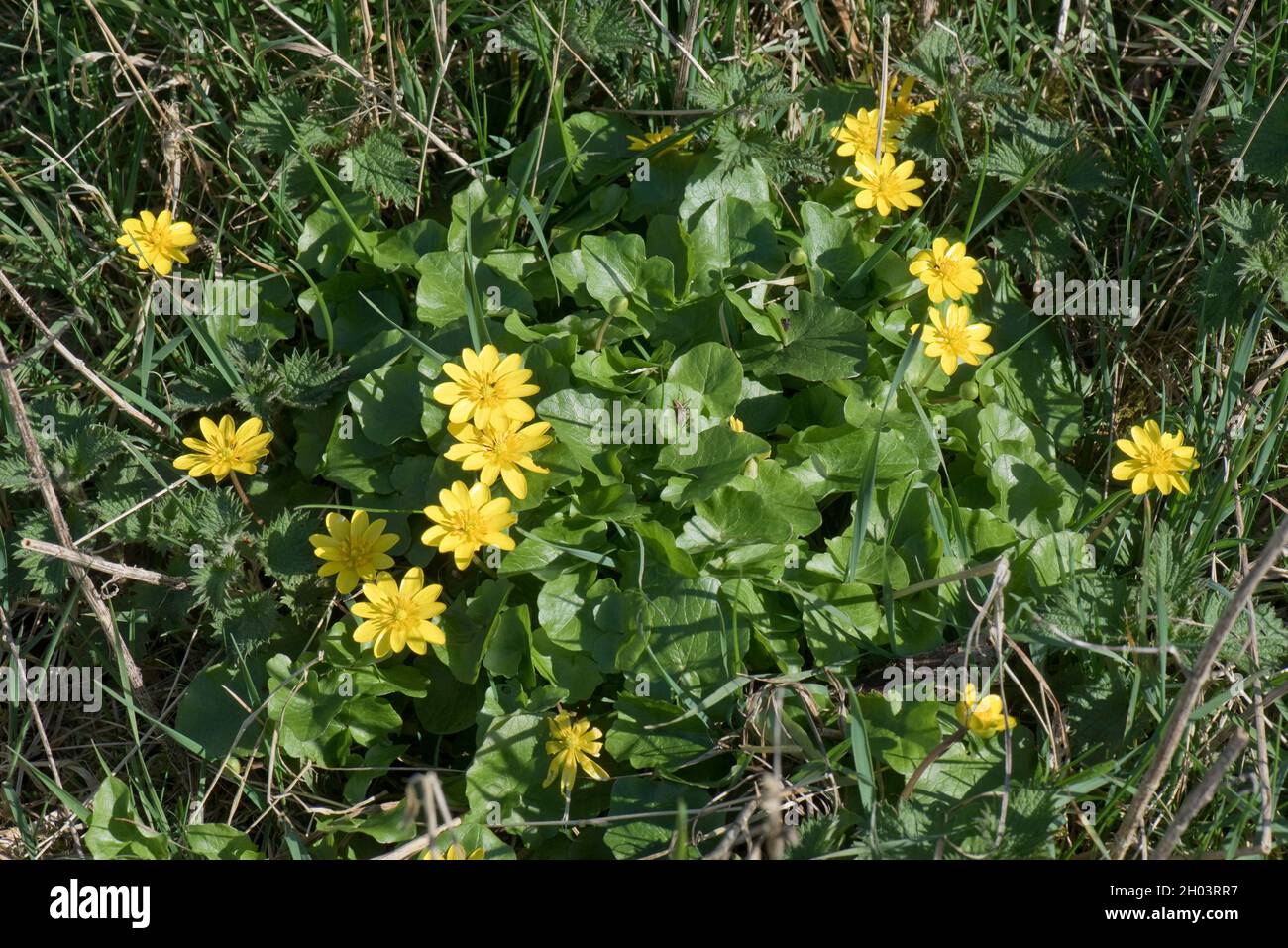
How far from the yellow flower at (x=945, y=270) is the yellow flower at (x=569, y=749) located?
143cm

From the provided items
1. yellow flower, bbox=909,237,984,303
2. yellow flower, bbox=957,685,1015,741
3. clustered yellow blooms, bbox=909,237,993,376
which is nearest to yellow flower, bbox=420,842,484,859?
yellow flower, bbox=957,685,1015,741

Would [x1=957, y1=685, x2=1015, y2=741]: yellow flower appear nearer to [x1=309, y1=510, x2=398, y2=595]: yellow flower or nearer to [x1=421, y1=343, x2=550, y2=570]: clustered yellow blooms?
[x1=421, y1=343, x2=550, y2=570]: clustered yellow blooms

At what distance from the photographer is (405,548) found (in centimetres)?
282

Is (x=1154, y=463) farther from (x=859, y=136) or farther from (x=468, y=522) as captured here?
(x=468, y=522)

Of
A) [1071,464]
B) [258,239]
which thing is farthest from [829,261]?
[258,239]

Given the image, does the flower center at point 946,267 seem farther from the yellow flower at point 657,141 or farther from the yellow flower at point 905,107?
the yellow flower at point 657,141

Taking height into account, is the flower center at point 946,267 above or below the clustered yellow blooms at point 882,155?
below

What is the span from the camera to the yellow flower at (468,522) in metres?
2.47

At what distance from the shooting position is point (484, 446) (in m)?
2.54

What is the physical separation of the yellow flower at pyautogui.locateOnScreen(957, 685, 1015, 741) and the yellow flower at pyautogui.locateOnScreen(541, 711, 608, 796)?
85cm

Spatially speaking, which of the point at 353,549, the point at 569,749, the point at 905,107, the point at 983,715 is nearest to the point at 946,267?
the point at 905,107

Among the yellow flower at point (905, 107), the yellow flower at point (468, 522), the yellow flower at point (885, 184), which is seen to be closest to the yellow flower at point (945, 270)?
the yellow flower at point (885, 184)

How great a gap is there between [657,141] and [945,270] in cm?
90

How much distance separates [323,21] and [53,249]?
107cm
